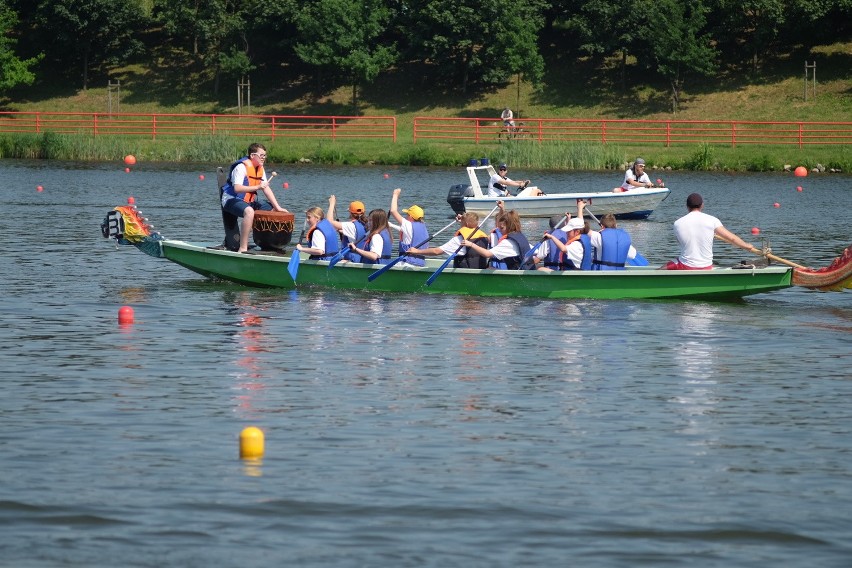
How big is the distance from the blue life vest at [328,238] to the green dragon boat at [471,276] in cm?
14

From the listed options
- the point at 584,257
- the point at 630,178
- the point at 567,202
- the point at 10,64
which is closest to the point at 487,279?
the point at 584,257

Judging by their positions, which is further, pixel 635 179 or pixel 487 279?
pixel 635 179

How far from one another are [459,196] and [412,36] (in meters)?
34.1

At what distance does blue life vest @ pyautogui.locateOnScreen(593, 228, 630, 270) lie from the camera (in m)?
19.2

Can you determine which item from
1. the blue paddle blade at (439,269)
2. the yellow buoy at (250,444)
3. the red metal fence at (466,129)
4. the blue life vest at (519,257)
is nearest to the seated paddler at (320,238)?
the blue paddle blade at (439,269)

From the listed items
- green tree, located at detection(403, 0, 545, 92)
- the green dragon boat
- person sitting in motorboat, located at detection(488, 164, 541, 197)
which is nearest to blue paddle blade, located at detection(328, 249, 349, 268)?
the green dragon boat

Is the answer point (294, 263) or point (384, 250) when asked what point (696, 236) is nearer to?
point (384, 250)

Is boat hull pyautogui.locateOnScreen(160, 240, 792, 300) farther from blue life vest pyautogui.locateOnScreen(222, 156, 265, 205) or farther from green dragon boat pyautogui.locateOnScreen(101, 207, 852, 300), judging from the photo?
blue life vest pyautogui.locateOnScreen(222, 156, 265, 205)

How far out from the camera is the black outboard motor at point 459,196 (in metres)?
33.5

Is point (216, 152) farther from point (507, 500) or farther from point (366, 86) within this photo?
point (507, 500)

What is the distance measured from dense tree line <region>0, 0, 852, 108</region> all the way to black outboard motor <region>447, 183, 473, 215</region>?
95.5 feet

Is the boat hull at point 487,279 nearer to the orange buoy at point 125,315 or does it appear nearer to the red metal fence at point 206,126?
the orange buoy at point 125,315

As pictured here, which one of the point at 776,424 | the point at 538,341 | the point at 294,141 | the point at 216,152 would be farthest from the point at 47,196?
the point at 776,424

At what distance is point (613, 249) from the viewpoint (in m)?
19.2
